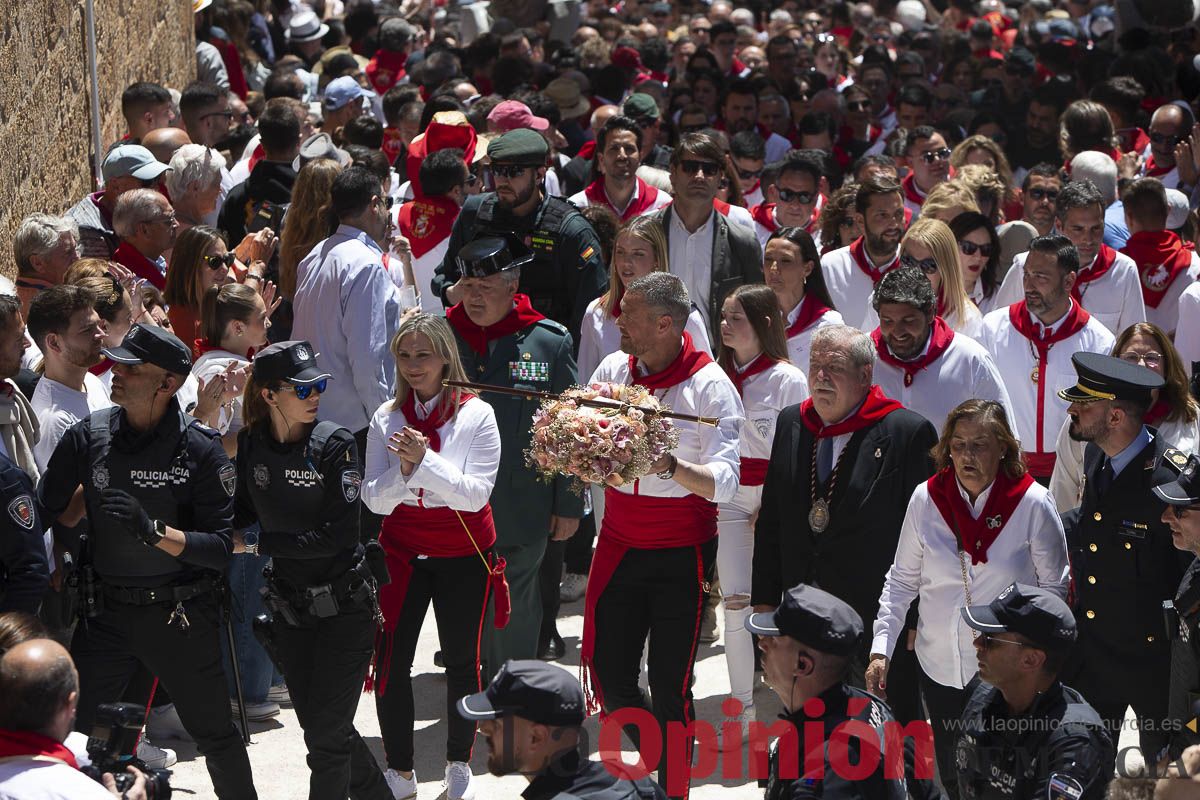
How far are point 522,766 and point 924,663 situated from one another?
91.1 inches

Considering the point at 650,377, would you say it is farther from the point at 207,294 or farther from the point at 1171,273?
the point at 1171,273

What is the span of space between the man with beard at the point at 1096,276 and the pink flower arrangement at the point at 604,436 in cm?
339

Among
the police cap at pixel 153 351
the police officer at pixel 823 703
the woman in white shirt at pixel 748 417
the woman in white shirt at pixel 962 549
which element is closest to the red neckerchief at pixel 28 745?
the police cap at pixel 153 351

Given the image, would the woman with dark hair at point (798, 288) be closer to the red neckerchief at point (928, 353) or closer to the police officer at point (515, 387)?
the red neckerchief at point (928, 353)

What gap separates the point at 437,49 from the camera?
16469mm

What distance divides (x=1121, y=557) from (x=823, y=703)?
1.99 m

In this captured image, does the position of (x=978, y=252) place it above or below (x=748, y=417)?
above

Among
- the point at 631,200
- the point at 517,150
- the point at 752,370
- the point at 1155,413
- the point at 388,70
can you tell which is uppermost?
the point at 388,70

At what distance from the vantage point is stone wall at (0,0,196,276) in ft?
28.7

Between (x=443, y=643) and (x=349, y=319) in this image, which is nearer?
(x=443, y=643)

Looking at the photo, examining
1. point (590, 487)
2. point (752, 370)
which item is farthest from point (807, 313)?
point (590, 487)

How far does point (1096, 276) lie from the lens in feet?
29.1

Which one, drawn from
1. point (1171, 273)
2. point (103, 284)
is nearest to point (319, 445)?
point (103, 284)

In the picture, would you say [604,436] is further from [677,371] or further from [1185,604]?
[1185,604]
